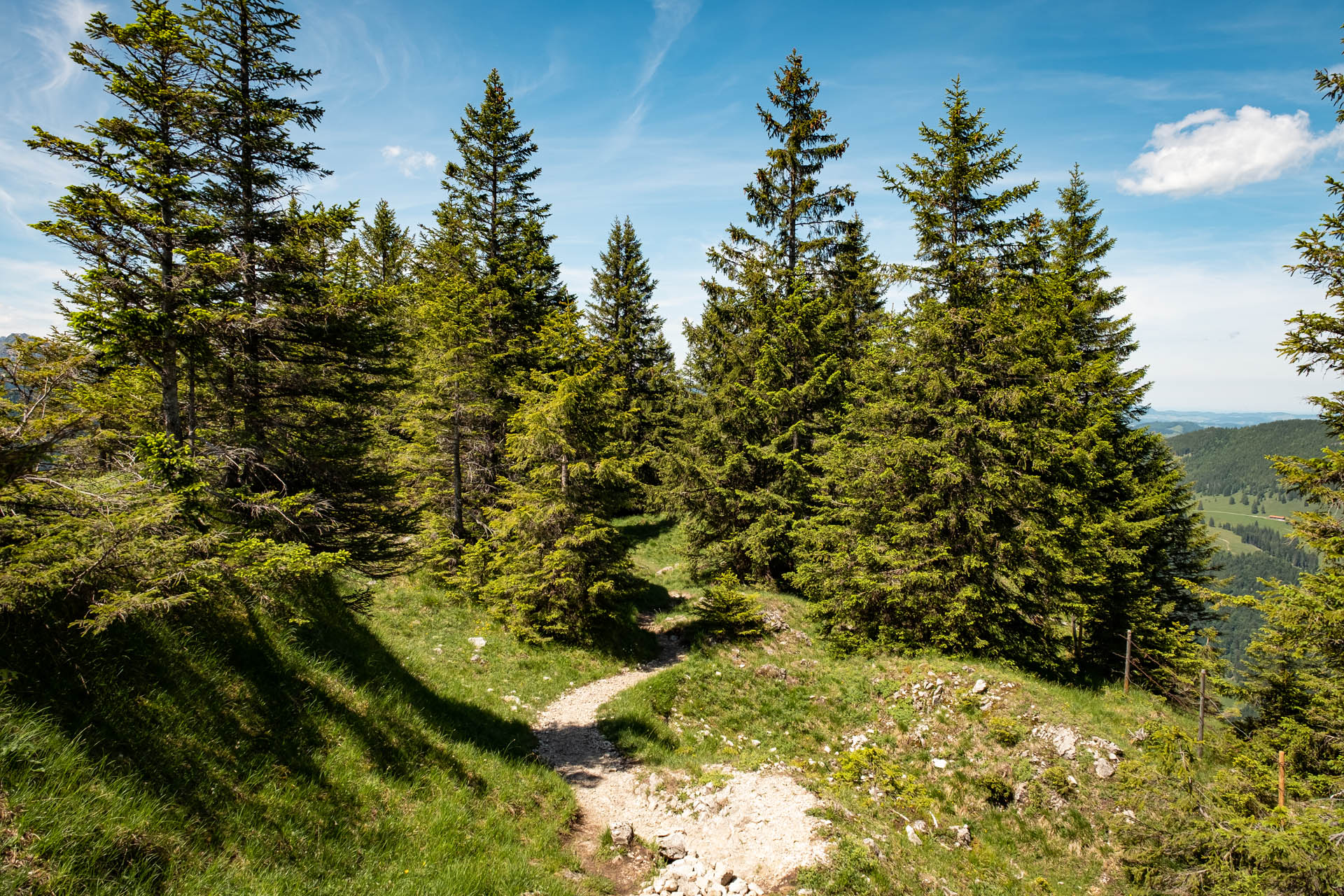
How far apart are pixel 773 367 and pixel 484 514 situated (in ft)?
43.3

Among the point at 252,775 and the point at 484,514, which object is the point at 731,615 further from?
the point at 252,775

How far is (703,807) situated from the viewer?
32.9 ft

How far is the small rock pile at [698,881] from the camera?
25.2 ft

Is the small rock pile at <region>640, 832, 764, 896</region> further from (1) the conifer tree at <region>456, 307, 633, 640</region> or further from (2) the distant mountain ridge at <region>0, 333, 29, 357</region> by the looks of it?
(2) the distant mountain ridge at <region>0, 333, 29, 357</region>

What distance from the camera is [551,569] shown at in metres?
16.0

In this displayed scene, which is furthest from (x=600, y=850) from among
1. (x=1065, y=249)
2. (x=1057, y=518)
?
(x=1065, y=249)

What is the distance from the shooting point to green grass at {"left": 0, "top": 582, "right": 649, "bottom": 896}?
13.3ft

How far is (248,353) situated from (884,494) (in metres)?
17.1

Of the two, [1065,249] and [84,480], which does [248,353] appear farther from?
[1065,249]

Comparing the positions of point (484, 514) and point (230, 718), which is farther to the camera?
point (484, 514)

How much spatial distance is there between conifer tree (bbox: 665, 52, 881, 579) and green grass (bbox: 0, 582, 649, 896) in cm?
1325

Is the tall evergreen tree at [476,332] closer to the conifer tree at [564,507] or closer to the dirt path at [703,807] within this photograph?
the conifer tree at [564,507]

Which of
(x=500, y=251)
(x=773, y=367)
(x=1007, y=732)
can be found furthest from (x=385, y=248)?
(x=1007, y=732)

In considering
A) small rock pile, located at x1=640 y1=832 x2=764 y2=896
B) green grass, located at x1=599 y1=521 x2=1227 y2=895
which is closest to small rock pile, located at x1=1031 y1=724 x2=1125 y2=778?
green grass, located at x1=599 y1=521 x2=1227 y2=895
